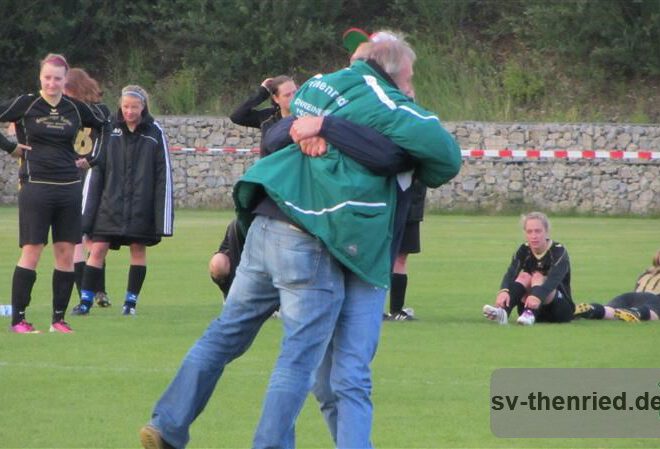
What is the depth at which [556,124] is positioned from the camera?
118 feet

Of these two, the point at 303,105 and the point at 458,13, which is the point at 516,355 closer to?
the point at 303,105

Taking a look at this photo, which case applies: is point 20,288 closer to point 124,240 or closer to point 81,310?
point 81,310

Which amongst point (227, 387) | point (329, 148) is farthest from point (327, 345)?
point (227, 387)

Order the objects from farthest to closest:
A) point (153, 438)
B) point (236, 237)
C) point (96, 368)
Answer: point (236, 237) < point (96, 368) < point (153, 438)

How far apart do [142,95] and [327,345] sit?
22.5 feet

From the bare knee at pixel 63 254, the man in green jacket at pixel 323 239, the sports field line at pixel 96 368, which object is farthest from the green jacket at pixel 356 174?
the bare knee at pixel 63 254

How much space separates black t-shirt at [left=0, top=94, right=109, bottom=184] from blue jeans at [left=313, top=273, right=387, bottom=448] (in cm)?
502

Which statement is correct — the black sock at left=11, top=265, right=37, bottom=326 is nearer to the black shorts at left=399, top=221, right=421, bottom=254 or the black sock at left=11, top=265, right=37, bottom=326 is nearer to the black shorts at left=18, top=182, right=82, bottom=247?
the black shorts at left=18, top=182, right=82, bottom=247

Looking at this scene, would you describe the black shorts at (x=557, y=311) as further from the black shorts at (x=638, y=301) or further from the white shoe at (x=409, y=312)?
the white shoe at (x=409, y=312)

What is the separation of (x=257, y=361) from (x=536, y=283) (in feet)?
11.2

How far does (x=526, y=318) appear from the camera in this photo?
1278cm

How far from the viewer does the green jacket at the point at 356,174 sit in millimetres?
6328

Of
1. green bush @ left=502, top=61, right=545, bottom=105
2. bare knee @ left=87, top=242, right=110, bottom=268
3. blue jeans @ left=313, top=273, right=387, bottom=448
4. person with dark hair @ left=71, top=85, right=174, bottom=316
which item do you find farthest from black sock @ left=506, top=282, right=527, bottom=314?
green bush @ left=502, top=61, right=545, bottom=105

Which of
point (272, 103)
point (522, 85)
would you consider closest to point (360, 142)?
point (272, 103)
